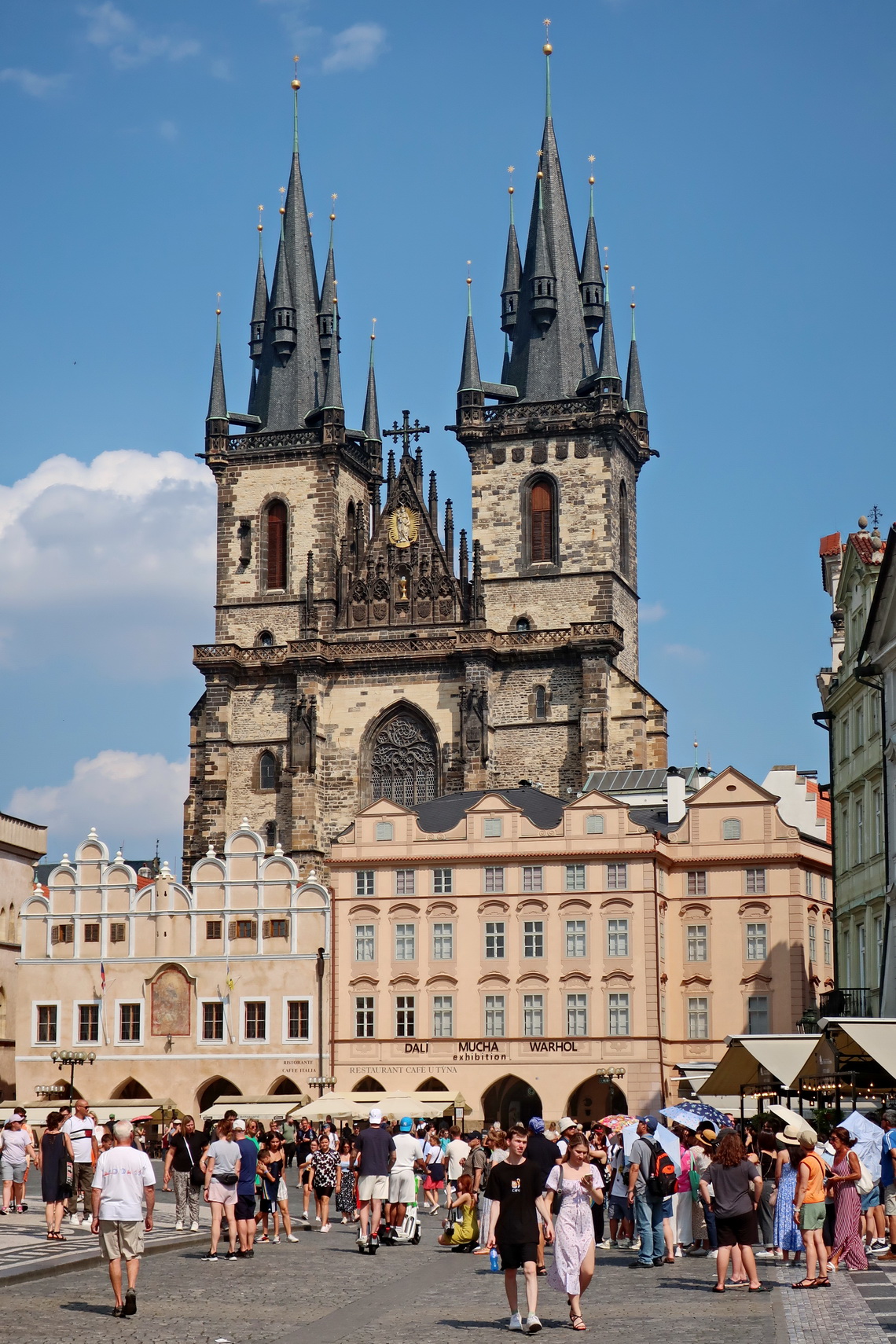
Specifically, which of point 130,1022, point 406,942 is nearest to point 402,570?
point 406,942

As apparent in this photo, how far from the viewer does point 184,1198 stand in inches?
1070

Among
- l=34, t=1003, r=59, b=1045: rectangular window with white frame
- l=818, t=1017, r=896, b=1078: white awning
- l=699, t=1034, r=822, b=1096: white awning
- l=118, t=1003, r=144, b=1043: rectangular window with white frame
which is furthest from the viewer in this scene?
l=34, t=1003, r=59, b=1045: rectangular window with white frame

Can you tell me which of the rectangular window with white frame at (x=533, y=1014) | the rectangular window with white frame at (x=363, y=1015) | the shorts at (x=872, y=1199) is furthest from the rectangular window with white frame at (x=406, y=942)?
the shorts at (x=872, y=1199)

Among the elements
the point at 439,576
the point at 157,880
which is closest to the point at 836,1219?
the point at 157,880

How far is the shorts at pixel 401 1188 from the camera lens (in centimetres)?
2641

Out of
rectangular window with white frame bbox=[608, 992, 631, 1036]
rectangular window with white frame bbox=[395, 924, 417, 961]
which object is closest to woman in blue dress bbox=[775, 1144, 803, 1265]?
rectangular window with white frame bbox=[608, 992, 631, 1036]

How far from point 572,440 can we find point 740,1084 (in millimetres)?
49232

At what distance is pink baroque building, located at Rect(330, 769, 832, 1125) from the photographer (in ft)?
201

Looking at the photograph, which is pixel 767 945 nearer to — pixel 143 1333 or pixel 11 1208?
pixel 11 1208

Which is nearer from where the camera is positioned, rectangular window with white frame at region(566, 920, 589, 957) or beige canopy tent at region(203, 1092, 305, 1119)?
beige canopy tent at region(203, 1092, 305, 1119)

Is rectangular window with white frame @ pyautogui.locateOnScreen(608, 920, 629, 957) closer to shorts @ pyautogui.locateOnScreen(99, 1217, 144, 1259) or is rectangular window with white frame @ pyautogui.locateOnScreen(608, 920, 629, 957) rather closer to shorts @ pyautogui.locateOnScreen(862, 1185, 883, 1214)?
shorts @ pyautogui.locateOnScreen(862, 1185, 883, 1214)

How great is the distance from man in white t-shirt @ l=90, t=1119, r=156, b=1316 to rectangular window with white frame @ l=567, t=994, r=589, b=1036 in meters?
43.1

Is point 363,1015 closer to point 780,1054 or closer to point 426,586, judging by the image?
point 426,586

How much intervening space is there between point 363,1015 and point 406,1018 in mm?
1302
